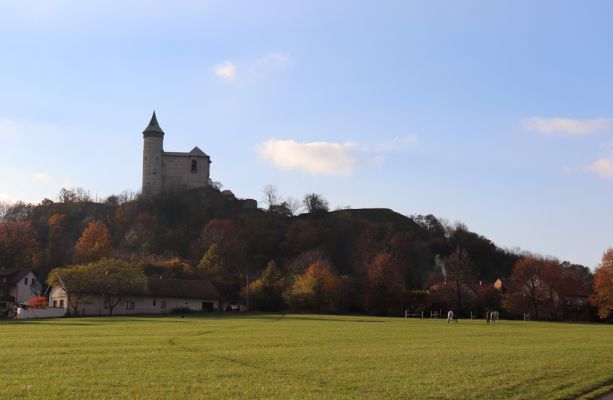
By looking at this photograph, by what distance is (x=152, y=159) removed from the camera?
498 ft

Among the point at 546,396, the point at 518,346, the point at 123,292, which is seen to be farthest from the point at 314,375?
the point at 123,292

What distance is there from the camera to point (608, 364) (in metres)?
23.6

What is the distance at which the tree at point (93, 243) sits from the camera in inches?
4348

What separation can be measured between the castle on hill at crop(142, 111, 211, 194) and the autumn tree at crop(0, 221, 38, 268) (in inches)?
1409

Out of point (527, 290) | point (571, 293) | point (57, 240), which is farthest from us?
point (57, 240)

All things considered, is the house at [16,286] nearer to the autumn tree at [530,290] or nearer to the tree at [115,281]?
the tree at [115,281]

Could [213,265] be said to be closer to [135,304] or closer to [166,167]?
[135,304]

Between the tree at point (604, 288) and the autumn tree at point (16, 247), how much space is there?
278ft

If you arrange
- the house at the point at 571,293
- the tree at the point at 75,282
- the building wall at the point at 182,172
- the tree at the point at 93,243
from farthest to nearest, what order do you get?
1. the building wall at the point at 182,172
2. the tree at the point at 93,243
3. the house at the point at 571,293
4. the tree at the point at 75,282

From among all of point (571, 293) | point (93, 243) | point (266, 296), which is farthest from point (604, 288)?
point (93, 243)

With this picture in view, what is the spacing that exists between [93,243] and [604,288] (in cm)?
8181

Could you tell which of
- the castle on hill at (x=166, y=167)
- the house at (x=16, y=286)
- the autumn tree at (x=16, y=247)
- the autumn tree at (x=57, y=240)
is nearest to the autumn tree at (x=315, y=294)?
the house at (x=16, y=286)

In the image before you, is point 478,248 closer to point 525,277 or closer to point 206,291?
point 525,277

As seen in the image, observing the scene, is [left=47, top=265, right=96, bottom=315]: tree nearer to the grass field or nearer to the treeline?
the treeline
